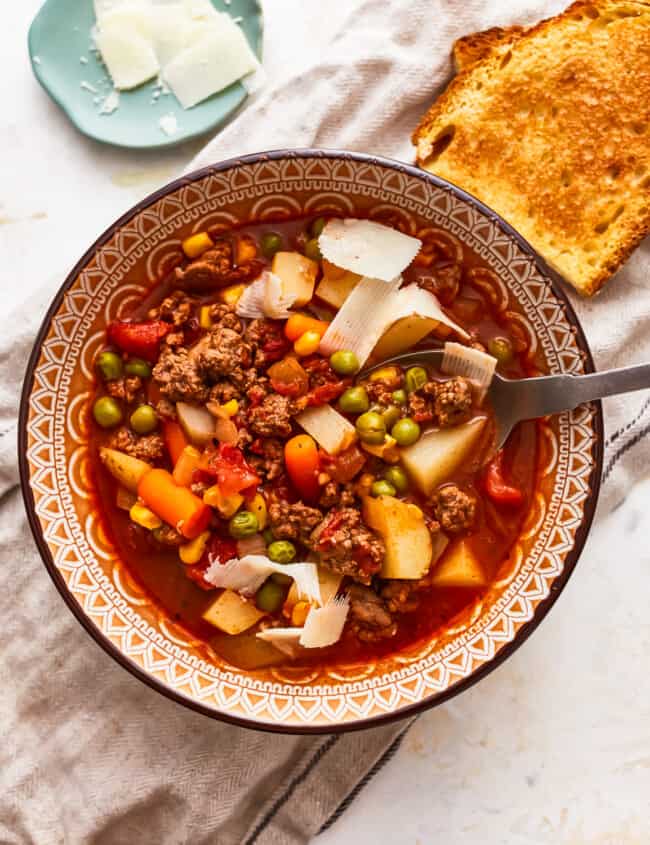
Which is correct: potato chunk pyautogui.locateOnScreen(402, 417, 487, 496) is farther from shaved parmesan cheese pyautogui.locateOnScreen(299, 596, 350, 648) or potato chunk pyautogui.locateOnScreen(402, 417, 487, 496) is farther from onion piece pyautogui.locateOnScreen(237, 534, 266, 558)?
onion piece pyautogui.locateOnScreen(237, 534, 266, 558)

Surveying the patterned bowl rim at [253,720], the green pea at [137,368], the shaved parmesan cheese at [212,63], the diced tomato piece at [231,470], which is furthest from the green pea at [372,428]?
the shaved parmesan cheese at [212,63]

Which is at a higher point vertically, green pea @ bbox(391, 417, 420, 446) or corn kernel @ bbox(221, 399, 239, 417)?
corn kernel @ bbox(221, 399, 239, 417)

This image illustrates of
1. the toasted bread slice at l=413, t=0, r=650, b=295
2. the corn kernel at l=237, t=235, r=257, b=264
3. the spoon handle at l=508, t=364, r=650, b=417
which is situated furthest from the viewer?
the toasted bread slice at l=413, t=0, r=650, b=295

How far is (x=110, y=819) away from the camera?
4.17 metres

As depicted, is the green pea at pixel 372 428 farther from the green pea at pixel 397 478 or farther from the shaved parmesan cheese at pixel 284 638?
the shaved parmesan cheese at pixel 284 638

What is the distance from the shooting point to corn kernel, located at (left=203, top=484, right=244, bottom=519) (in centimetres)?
378

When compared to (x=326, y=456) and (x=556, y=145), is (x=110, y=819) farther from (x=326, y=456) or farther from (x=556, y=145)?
(x=556, y=145)

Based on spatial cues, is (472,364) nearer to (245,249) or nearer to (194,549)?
(245,249)

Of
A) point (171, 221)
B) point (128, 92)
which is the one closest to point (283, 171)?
point (171, 221)

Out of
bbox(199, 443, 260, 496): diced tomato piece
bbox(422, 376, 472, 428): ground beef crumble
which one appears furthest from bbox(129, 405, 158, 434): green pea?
bbox(422, 376, 472, 428): ground beef crumble

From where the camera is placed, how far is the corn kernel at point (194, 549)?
12.7ft

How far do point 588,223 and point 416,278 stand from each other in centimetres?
101

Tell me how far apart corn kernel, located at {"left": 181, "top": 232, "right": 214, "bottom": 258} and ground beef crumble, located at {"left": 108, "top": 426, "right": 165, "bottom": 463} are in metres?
0.89

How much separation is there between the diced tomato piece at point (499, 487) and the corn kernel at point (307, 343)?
39.3 inches
